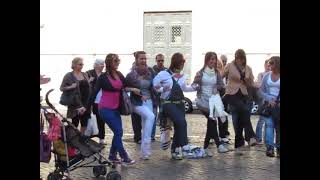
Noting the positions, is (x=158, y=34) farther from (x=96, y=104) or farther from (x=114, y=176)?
(x=114, y=176)

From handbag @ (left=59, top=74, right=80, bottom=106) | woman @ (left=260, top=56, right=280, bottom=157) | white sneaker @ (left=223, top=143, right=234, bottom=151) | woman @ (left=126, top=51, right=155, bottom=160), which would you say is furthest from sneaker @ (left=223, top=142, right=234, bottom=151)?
handbag @ (left=59, top=74, right=80, bottom=106)

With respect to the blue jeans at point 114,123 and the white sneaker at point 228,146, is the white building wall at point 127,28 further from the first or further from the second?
the blue jeans at point 114,123

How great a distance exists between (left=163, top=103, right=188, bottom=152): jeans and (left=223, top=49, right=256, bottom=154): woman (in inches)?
39.2

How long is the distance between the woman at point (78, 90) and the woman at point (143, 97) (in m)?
0.87

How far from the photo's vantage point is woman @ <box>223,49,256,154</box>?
1011 centimetres

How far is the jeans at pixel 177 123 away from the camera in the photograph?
9.58 m

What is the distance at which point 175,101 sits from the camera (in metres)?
9.70

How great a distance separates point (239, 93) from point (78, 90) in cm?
267

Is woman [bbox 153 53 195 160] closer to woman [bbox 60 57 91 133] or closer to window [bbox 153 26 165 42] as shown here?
woman [bbox 60 57 91 133]

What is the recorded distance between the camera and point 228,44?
816 inches

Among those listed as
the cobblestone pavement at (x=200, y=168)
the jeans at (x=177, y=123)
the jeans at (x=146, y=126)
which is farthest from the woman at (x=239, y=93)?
the jeans at (x=146, y=126)

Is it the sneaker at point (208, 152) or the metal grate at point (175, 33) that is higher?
the metal grate at point (175, 33)
